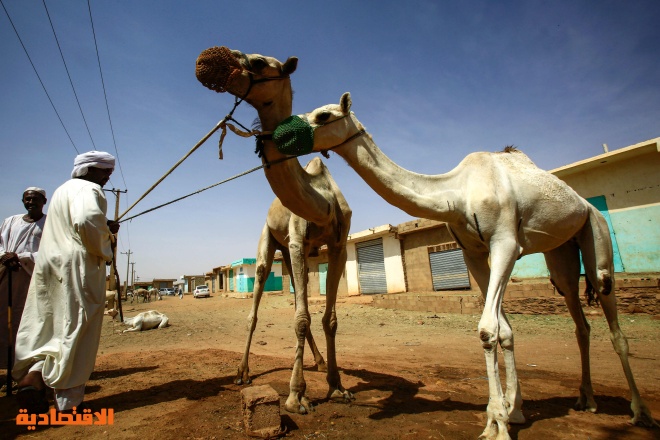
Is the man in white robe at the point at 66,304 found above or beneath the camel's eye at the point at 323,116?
beneath

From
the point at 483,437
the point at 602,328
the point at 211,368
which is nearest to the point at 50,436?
the point at 211,368

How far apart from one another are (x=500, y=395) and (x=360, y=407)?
1400 mm

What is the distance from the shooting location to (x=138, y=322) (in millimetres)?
11227

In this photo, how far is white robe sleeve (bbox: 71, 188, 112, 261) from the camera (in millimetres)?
3305

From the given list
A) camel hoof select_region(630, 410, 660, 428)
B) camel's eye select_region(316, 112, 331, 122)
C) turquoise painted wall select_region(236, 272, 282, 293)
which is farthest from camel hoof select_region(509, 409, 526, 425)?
turquoise painted wall select_region(236, 272, 282, 293)

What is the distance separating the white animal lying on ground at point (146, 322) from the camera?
11.2 m

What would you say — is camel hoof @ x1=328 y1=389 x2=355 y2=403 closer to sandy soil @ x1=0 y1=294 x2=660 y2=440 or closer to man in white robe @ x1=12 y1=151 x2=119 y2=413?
sandy soil @ x1=0 y1=294 x2=660 y2=440

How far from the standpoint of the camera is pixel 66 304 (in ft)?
10.6

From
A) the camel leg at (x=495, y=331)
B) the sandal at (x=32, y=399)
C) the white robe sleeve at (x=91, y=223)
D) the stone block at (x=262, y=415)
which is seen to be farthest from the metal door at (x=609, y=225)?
the sandal at (x=32, y=399)

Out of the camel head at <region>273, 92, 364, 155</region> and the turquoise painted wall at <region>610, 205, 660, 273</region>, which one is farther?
the turquoise painted wall at <region>610, 205, 660, 273</region>

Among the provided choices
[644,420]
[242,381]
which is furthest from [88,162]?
[644,420]

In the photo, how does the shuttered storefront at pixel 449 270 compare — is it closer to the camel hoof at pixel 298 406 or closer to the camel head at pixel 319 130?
the camel hoof at pixel 298 406

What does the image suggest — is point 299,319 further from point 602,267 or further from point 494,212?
point 602,267

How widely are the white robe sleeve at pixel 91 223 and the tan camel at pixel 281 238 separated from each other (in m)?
1.90
